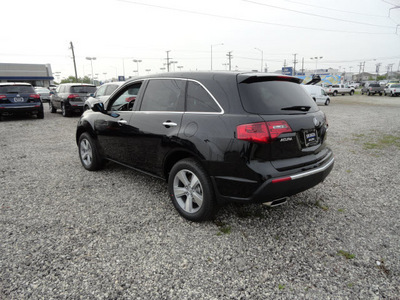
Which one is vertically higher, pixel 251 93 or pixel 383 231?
pixel 251 93

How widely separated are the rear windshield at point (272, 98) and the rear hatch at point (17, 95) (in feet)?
41.1

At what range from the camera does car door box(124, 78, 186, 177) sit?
3.33 m

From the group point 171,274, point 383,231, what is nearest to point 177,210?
point 171,274

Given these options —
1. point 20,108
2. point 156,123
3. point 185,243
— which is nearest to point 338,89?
point 20,108

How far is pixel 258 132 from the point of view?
8.63 feet

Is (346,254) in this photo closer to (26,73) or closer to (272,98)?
(272,98)

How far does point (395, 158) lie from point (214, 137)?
5.53 metres

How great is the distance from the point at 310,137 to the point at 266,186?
0.85 meters

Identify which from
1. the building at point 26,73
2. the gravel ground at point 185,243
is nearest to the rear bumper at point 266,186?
the gravel ground at point 185,243

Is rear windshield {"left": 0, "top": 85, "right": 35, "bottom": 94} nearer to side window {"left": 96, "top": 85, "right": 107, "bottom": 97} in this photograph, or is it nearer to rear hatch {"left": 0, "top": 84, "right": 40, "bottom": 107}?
rear hatch {"left": 0, "top": 84, "right": 40, "bottom": 107}

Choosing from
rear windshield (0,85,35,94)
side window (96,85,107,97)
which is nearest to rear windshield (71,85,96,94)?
rear windshield (0,85,35,94)

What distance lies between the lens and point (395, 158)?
20.7ft

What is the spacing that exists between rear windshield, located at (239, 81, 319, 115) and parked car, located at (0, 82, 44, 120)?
12.5 m

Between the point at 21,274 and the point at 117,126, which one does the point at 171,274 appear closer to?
the point at 21,274
